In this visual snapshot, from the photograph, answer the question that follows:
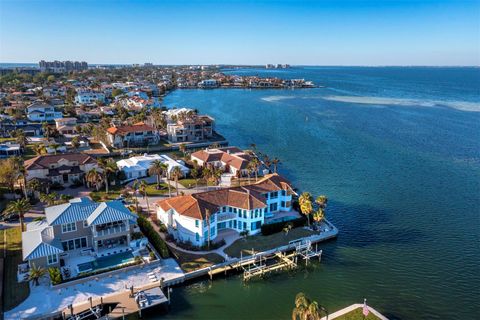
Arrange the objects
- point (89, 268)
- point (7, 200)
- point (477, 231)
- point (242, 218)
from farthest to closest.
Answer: point (7, 200), point (477, 231), point (242, 218), point (89, 268)

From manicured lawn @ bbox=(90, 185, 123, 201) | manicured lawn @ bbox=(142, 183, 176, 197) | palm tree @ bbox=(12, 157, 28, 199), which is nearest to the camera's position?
palm tree @ bbox=(12, 157, 28, 199)

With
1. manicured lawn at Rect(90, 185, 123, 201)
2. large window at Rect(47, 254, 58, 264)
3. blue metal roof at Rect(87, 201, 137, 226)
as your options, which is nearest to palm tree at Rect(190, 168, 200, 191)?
manicured lawn at Rect(90, 185, 123, 201)

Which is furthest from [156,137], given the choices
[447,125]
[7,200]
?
[447,125]

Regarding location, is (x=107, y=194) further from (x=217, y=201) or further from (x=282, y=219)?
(x=282, y=219)

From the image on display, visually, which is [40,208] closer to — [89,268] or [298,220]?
[89,268]

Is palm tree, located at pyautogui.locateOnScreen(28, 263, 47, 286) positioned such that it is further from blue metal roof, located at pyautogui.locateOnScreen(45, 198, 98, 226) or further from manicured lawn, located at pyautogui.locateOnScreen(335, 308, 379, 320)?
manicured lawn, located at pyautogui.locateOnScreen(335, 308, 379, 320)

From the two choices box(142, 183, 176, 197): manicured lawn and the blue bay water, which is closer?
the blue bay water

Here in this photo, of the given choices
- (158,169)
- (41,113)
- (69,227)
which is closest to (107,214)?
(69,227)
